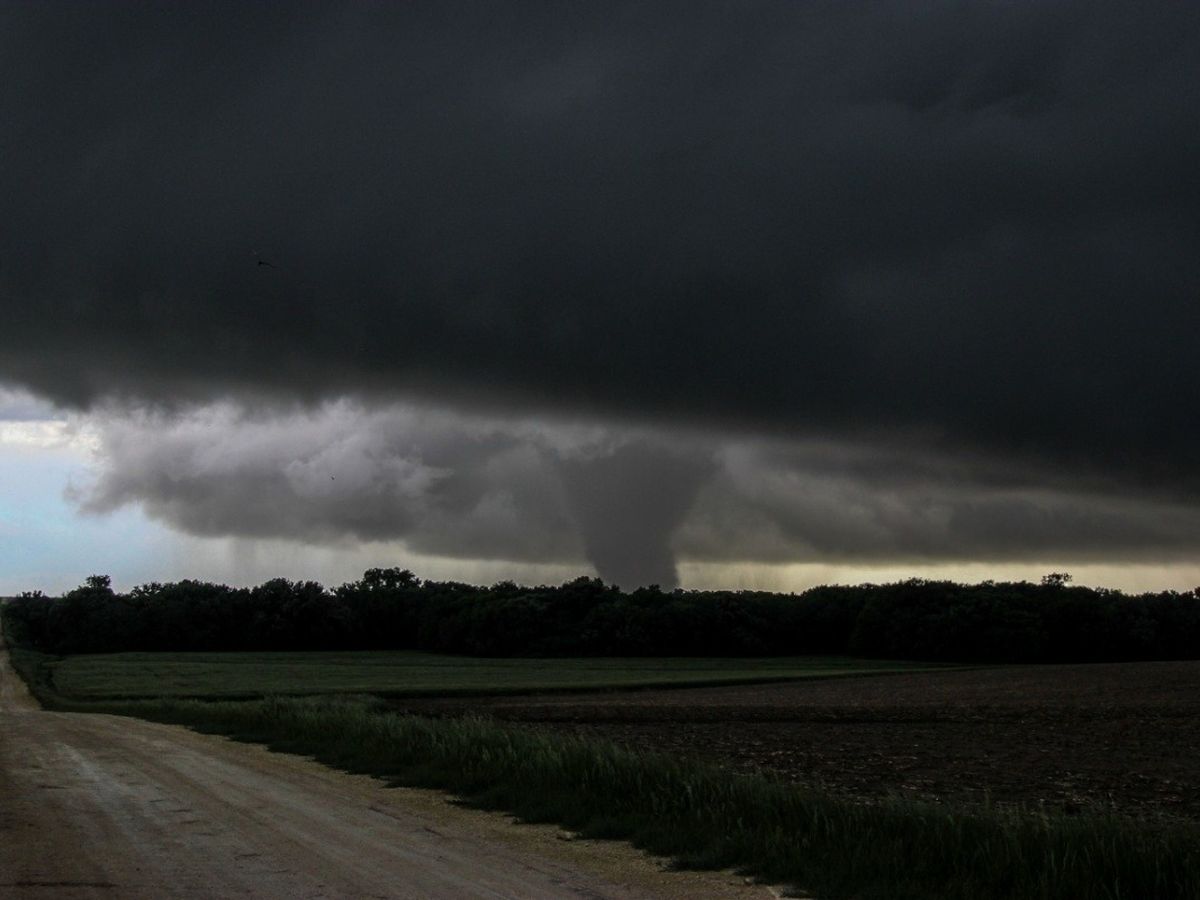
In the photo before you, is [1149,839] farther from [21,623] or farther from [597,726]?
[21,623]

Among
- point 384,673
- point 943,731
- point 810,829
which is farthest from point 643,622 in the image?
point 810,829

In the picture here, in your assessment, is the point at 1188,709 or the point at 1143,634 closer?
the point at 1188,709

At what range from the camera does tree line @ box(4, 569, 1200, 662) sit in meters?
130

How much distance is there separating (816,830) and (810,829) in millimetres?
93

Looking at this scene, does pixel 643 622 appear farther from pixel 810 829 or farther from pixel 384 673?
pixel 810 829

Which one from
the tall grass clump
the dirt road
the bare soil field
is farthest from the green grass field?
the tall grass clump

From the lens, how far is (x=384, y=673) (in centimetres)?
9312

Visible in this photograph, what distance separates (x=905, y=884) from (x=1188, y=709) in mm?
49481

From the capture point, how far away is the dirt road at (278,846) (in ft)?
40.2

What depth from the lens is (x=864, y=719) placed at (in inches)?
1933

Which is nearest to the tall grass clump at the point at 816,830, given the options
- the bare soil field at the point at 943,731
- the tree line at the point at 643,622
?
the bare soil field at the point at 943,731

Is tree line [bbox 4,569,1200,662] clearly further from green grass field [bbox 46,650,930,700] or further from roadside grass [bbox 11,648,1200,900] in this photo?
roadside grass [bbox 11,648,1200,900]

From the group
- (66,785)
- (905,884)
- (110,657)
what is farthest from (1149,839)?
(110,657)

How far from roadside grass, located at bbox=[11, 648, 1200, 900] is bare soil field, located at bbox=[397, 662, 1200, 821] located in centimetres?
217
